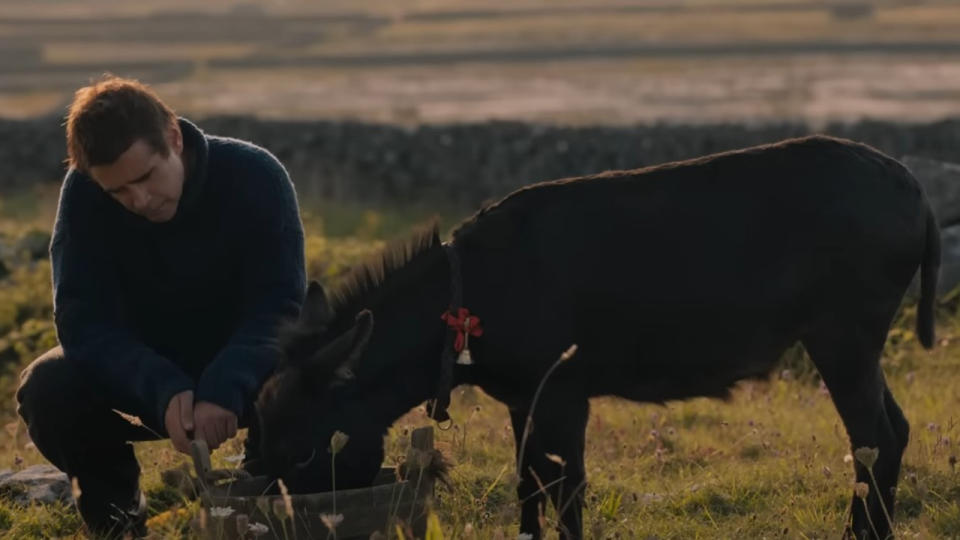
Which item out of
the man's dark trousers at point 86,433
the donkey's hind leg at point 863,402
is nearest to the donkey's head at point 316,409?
the man's dark trousers at point 86,433

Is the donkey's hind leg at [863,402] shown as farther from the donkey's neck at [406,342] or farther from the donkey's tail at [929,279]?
the donkey's neck at [406,342]

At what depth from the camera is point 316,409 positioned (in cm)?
504

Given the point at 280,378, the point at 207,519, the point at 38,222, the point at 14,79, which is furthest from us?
the point at 14,79

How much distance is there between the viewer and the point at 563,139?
769 inches

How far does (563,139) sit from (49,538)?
1409 cm

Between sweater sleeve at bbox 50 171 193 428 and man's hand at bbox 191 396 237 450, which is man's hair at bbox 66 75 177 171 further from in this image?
man's hand at bbox 191 396 237 450

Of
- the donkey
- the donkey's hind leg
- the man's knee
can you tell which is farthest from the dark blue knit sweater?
the donkey's hind leg

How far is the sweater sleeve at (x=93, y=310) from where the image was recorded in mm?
5375

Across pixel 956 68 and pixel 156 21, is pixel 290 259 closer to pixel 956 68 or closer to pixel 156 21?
pixel 956 68

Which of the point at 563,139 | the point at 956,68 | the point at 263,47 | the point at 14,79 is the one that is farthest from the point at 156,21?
the point at 563,139

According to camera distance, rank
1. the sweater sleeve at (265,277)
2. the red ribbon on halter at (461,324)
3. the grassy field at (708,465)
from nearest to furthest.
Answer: the red ribbon on halter at (461,324)
the sweater sleeve at (265,277)
the grassy field at (708,465)

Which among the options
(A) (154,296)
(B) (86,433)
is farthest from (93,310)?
(B) (86,433)

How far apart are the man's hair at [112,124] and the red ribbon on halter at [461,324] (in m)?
1.10

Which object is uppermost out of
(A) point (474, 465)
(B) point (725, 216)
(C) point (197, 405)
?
(B) point (725, 216)
